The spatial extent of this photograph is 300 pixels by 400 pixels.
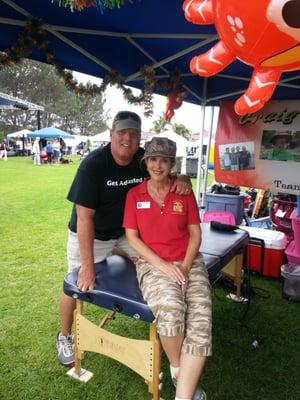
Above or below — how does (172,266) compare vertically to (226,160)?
below

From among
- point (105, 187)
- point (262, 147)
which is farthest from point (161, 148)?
point (262, 147)

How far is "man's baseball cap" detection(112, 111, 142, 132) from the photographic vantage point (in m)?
2.19

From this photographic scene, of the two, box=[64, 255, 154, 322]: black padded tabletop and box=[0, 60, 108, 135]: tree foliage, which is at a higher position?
box=[0, 60, 108, 135]: tree foliage

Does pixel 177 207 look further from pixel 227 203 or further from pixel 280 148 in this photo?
pixel 280 148

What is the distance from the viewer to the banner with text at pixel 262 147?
420cm

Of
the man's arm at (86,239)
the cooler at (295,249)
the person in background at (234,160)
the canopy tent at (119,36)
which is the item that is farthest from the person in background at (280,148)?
the man's arm at (86,239)

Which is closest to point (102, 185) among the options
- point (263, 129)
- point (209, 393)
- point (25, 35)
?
point (25, 35)

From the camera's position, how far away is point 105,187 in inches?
87.4

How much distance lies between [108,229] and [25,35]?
1.35m

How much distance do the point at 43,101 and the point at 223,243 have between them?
1821 inches

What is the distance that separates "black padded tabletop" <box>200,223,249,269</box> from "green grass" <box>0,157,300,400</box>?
628mm

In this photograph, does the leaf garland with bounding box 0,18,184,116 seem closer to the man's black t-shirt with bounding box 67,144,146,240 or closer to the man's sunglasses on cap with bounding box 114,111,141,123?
the man's sunglasses on cap with bounding box 114,111,141,123

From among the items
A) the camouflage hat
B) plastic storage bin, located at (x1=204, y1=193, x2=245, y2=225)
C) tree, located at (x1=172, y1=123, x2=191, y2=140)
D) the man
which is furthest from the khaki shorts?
tree, located at (x1=172, y1=123, x2=191, y2=140)

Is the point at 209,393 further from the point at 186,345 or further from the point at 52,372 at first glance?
the point at 52,372
